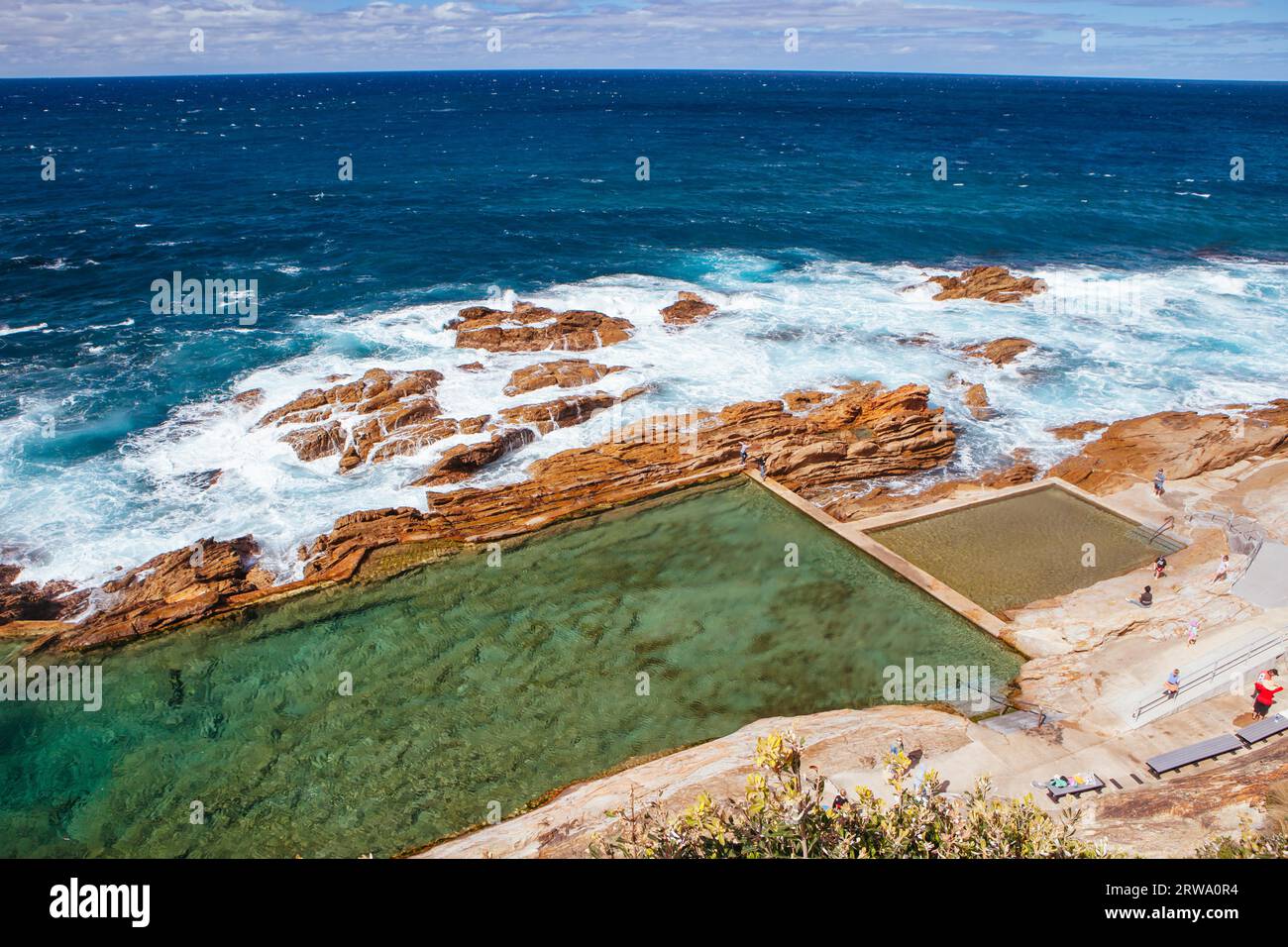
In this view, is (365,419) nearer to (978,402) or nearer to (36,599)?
(36,599)

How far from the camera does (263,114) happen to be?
166 m

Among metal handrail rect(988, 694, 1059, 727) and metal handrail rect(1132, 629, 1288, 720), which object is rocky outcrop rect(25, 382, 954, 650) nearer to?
metal handrail rect(988, 694, 1059, 727)

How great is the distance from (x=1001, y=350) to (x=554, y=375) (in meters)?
25.7

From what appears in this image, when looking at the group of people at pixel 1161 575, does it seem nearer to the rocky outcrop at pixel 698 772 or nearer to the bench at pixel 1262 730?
the bench at pixel 1262 730

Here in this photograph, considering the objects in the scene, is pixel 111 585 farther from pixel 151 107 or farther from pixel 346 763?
pixel 151 107

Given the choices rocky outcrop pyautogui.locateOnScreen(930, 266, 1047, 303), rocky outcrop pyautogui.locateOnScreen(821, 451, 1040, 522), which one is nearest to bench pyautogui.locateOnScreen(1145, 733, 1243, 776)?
rocky outcrop pyautogui.locateOnScreen(821, 451, 1040, 522)

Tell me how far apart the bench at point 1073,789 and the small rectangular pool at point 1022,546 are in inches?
318

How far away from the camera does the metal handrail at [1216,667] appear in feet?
68.5

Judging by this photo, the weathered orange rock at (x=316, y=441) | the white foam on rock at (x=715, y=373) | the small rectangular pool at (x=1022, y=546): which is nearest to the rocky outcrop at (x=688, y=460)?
the white foam on rock at (x=715, y=373)

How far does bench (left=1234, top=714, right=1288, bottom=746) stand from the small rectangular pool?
757cm

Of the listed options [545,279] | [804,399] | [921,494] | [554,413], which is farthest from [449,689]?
[545,279]

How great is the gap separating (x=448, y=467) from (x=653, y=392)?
11.6 m

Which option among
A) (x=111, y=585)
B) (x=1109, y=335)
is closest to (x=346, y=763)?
(x=111, y=585)

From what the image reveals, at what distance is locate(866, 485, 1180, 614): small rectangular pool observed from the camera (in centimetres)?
2691
